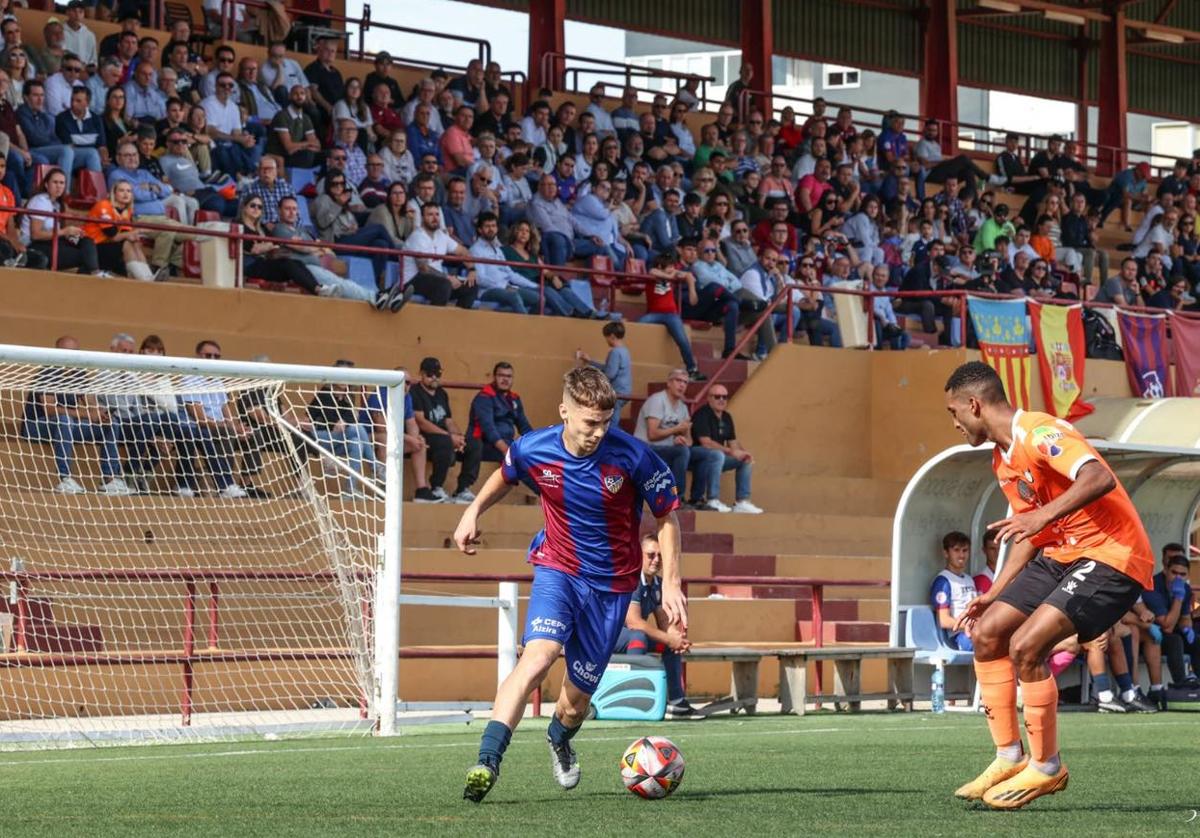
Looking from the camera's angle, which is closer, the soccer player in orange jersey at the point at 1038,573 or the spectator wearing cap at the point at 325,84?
the soccer player in orange jersey at the point at 1038,573

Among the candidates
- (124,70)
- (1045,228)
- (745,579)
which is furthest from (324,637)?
(1045,228)

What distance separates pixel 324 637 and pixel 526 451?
7.34 metres

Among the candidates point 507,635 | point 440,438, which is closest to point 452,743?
point 507,635

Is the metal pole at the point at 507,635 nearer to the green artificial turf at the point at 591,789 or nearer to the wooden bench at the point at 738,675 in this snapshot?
the green artificial turf at the point at 591,789

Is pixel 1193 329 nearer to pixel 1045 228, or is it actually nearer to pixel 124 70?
pixel 1045 228

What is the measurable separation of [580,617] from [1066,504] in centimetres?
190

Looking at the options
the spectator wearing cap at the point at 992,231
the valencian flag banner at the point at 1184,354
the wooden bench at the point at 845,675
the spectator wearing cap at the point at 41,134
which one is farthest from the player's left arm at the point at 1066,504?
the spectator wearing cap at the point at 992,231

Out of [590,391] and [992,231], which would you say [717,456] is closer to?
[992,231]

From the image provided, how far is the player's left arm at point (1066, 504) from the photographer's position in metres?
7.27

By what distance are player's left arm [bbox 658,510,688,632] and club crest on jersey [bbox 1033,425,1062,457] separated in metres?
1.42

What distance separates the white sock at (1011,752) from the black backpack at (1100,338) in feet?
51.2

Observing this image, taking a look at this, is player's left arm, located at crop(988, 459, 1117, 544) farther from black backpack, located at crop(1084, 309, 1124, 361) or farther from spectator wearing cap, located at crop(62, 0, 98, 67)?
black backpack, located at crop(1084, 309, 1124, 361)

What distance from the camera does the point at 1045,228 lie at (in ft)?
88.2

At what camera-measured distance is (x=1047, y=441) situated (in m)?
7.55
